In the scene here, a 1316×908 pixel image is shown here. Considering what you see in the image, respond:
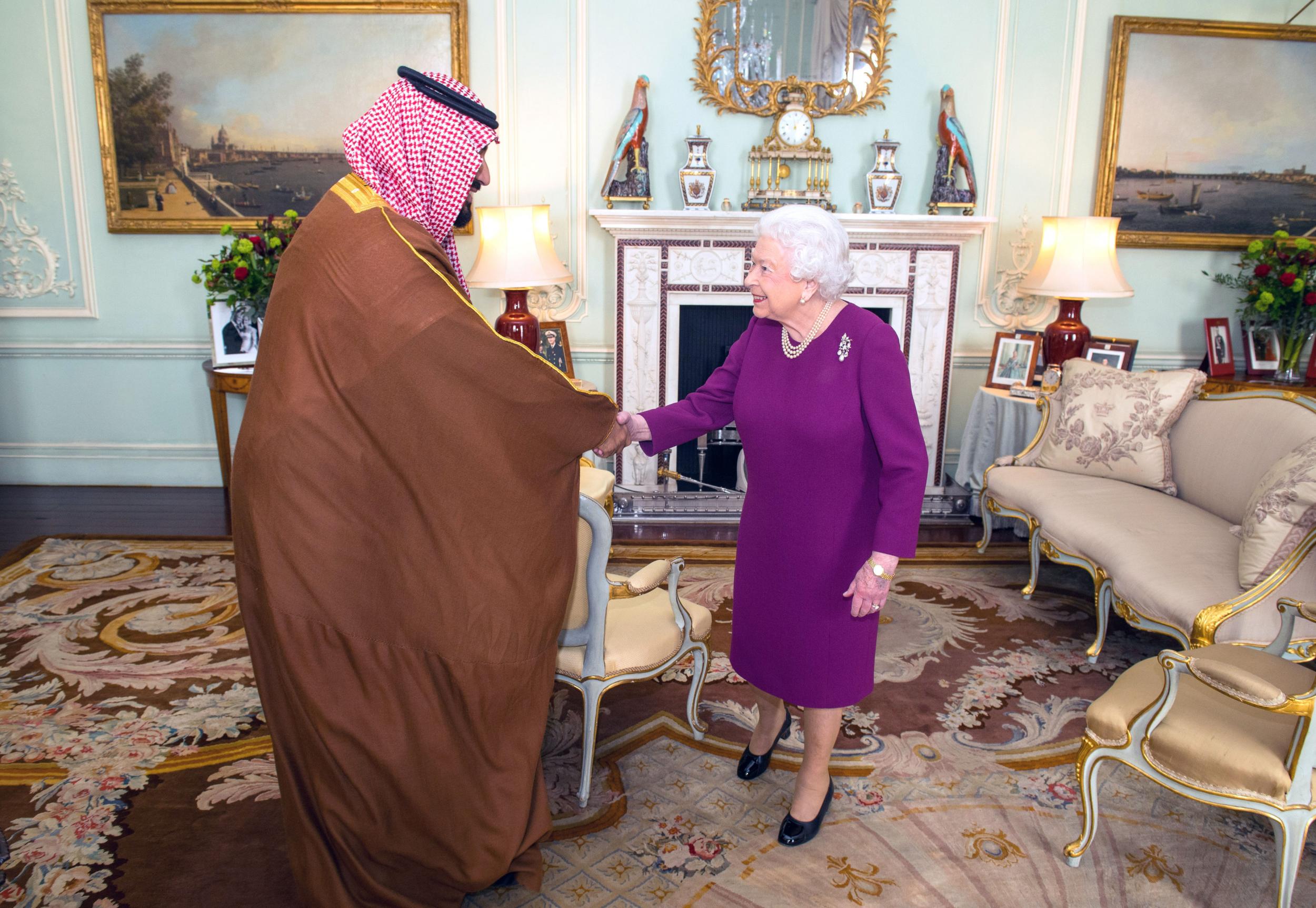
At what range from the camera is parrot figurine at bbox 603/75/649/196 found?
4773 mm

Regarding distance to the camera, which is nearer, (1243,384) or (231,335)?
(1243,384)

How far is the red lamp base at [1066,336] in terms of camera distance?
15.4 ft

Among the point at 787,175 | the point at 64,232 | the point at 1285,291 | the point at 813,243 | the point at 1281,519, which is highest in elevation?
the point at 787,175

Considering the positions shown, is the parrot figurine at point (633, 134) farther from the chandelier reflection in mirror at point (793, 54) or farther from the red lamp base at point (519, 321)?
the red lamp base at point (519, 321)

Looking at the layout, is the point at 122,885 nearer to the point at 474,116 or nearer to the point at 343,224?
the point at 343,224

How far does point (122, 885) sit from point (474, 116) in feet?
6.35

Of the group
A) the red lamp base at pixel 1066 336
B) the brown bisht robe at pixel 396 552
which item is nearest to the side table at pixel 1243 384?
the red lamp base at pixel 1066 336

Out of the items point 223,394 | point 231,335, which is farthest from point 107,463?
point 231,335

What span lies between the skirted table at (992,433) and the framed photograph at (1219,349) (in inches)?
50.6

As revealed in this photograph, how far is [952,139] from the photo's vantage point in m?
4.87

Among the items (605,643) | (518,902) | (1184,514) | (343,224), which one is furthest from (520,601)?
(1184,514)

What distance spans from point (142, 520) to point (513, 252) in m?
2.41

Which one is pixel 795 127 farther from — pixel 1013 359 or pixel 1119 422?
pixel 1119 422

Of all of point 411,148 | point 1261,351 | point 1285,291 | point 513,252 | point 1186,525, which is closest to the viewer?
point 411,148
